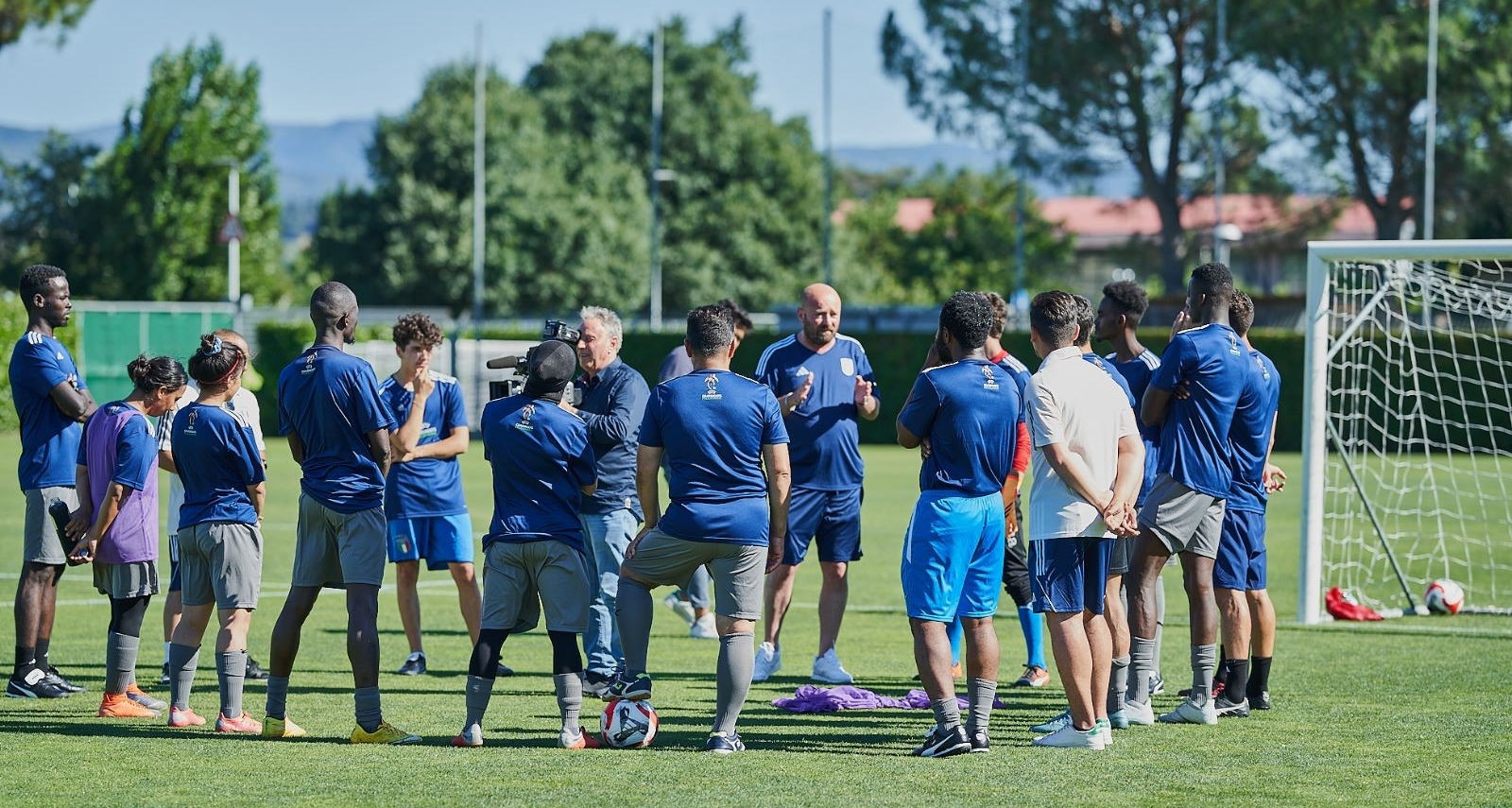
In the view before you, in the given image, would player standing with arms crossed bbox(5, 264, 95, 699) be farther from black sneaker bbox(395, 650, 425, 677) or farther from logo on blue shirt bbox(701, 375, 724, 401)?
logo on blue shirt bbox(701, 375, 724, 401)

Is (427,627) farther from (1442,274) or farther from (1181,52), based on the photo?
(1181,52)

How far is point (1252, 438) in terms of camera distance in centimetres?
856

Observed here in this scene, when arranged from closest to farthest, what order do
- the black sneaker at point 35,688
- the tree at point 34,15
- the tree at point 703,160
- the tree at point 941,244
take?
the black sneaker at point 35,688 < the tree at point 34,15 < the tree at point 703,160 < the tree at point 941,244

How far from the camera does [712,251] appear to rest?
59344 mm

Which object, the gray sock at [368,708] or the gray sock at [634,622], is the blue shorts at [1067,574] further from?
the gray sock at [368,708]

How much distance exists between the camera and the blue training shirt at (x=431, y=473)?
991 centimetres

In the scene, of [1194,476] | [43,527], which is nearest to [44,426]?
[43,527]

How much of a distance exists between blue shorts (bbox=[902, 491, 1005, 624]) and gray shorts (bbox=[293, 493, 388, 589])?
8.19 ft

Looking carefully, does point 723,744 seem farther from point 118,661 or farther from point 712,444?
point 118,661

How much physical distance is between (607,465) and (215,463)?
2.40m

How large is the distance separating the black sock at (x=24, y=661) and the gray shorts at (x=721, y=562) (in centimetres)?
376

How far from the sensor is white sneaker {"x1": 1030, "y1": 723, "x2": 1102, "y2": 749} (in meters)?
7.52

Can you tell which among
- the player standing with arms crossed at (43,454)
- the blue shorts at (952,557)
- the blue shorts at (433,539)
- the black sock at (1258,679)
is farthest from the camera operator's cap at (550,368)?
the black sock at (1258,679)

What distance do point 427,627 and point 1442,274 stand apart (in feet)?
35.1
